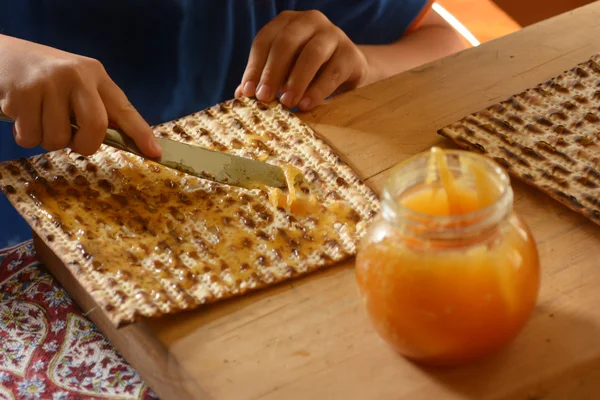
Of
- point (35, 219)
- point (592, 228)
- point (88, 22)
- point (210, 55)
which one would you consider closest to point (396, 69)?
point (210, 55)

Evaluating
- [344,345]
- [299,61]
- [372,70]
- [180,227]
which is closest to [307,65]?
[299,61]

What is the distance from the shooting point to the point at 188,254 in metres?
0.84

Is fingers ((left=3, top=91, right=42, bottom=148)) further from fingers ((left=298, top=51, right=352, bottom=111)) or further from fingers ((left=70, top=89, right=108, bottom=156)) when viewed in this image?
fingers ((left=298, top=51, right=352, bottom=111))

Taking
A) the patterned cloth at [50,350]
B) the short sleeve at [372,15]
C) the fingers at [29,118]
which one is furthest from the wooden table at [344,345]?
the short sleeve at [372,15]

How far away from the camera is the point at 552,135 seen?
3.23ft

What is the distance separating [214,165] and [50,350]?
0.27m

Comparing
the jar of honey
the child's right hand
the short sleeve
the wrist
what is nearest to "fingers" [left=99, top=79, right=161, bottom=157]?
the child's right hand

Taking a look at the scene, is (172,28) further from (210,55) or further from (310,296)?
(310,296)

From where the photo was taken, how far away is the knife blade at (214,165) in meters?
0.93

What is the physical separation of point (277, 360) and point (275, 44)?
1.79 ft

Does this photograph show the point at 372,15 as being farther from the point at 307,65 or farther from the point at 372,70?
the point at 307,65

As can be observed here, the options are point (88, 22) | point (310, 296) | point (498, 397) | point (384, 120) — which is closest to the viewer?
point (498, 397)

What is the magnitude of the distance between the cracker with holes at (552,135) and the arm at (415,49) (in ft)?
1.22

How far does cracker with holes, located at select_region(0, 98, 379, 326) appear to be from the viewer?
80 centimetres
